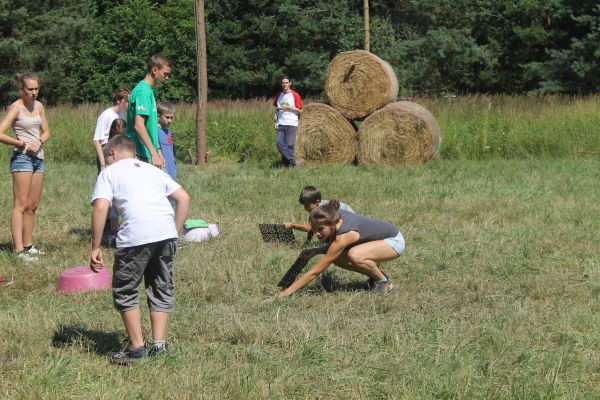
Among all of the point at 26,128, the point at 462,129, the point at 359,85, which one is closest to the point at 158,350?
the point at 26,128

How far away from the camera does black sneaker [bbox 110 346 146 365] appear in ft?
17.4

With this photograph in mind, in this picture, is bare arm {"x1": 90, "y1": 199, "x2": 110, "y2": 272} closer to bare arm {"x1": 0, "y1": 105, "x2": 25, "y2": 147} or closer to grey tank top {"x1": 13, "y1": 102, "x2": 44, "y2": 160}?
bare arm {"x1": 0, "y1": 105, "x2": 25, "y2": 147}

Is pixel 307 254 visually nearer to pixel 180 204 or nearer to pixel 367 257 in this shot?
pixel 367 257

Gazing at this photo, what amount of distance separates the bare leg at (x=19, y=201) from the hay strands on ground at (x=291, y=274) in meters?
2.96

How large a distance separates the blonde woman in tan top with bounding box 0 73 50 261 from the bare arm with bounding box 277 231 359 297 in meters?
2.90

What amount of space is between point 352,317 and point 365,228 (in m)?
1.22

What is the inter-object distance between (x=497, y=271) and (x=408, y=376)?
3.03 metres

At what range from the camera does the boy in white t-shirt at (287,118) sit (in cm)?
1680

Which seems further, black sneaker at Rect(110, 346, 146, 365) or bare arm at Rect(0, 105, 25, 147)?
bare arm at Rect(0, 105, 25, 147)

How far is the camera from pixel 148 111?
8.44 metres

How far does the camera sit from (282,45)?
4091 cm

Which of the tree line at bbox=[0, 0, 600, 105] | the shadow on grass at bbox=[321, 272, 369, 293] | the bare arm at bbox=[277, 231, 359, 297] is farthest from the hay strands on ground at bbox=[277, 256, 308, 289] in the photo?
the tree line at bbox=[0, 0, 600, 105]

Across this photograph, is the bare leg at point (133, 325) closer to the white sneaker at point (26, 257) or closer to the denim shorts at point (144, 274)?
the denim shorts at point (144, 274)

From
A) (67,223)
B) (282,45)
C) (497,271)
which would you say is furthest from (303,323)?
(282,45)
